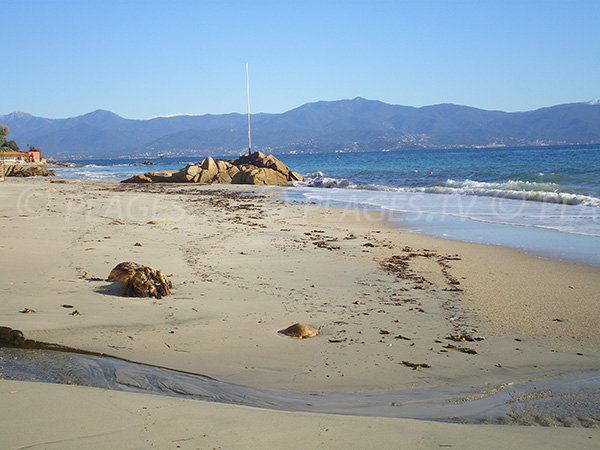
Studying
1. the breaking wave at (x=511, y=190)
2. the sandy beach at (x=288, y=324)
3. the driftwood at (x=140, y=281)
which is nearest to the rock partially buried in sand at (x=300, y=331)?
the sandy beach at (x=288, y=324)

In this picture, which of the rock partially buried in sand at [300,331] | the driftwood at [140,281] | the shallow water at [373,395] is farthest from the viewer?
the driftwood at [140,281]

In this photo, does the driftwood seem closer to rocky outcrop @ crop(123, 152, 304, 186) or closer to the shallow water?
the shallow water

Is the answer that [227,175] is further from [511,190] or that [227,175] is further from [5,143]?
[5,143]

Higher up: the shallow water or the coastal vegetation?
the coastal vegetation

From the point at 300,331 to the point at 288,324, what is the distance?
369 mm

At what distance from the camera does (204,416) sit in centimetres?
329

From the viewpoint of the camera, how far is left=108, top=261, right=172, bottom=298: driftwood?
6.34 metres

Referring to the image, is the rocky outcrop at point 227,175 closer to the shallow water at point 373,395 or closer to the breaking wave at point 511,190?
the breaking wave at point 511,190

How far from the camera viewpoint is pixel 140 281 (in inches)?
251

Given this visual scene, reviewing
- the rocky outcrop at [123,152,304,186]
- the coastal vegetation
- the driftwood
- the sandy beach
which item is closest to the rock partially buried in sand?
the sandy beach

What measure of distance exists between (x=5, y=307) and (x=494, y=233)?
381 inches

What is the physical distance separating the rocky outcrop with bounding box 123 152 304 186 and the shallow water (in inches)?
1124

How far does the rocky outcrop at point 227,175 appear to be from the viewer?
3350 centimetres

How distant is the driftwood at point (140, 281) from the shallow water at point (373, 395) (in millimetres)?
1872
